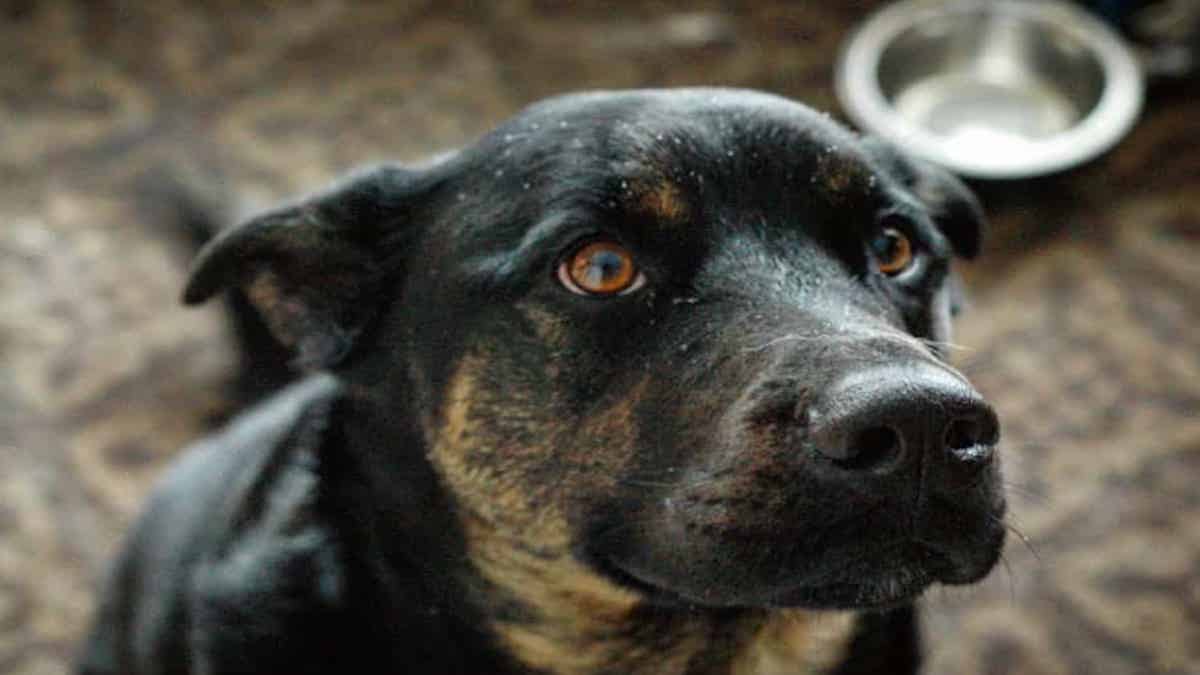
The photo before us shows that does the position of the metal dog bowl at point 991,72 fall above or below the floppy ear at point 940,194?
below

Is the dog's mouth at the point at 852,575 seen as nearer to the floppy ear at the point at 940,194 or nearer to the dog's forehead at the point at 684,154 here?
the dog's forehead at the point at 684,154

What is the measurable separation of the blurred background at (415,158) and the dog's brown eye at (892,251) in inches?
46.2

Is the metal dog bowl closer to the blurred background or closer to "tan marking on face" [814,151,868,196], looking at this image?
the blurred background

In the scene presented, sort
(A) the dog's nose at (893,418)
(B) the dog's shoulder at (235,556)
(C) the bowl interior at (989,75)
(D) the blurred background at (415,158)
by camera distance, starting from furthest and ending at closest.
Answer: (C) the bowl interior at (989,75) → (D) the blurred background at (415,158) → (B) the dog's shoulder at (235,556) → (A) the dog's nose at (893,418)

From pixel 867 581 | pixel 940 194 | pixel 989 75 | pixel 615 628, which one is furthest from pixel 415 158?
pixel 867 581

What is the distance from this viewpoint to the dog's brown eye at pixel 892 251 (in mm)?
1853

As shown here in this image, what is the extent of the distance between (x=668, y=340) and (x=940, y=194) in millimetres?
664

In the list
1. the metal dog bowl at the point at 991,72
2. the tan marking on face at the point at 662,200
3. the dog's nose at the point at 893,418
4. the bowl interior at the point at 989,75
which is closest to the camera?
the dog's nose at the point at 893,418

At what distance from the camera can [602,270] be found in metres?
1.71

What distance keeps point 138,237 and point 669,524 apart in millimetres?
2391

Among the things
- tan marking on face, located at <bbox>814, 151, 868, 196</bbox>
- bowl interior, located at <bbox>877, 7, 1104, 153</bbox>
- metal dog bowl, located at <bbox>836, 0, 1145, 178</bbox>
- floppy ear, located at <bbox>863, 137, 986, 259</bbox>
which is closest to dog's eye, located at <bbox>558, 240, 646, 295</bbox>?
tan marking on face, located at <bbox>814, 151, 868, 196</bbox>

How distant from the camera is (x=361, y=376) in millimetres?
1957

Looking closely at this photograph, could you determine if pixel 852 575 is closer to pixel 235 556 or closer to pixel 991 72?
pixel 235 556

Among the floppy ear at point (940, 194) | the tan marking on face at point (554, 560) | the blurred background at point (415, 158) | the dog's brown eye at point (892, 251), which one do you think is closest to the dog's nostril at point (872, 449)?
the tan marking on face at point (554, 560)
